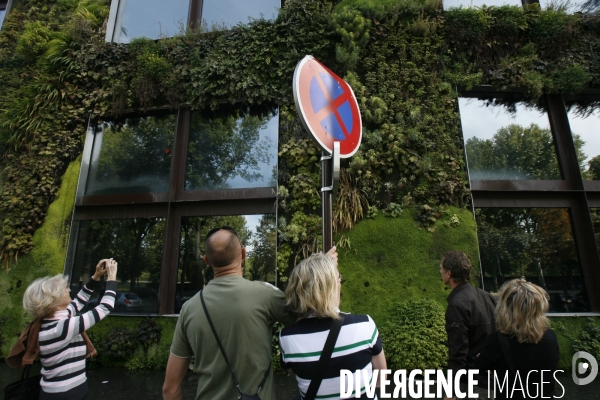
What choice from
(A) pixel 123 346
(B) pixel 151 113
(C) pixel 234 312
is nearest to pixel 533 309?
(C) pixel 234 312

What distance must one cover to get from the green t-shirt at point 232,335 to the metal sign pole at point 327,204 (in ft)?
1.59

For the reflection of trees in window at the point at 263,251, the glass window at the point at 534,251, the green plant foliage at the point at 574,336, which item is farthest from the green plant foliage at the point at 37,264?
the green plant foliage at the point at 574,336

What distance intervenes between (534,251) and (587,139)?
2267mm

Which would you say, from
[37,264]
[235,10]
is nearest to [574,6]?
[235,10]

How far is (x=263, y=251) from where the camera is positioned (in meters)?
6.09

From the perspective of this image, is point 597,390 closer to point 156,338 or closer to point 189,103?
point 156,338

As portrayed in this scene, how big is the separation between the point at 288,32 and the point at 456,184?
3.98 metres

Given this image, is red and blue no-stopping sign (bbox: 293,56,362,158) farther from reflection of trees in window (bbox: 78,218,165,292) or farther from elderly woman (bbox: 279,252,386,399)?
reflection of trees in window (bbox: 78,218,165,292)

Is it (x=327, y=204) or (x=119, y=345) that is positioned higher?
(x=327, y=204)

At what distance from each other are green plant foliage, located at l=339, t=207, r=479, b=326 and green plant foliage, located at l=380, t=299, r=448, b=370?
145 millimetres

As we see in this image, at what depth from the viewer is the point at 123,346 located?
5645 millimetres

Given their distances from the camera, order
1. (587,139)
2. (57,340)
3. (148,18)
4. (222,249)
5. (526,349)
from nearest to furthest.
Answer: (222,249) → (526,349) → (57,340) → (587,139) → (148,18)

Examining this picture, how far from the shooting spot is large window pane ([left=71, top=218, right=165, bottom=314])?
618cm

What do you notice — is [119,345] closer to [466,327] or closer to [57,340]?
[57,340]
